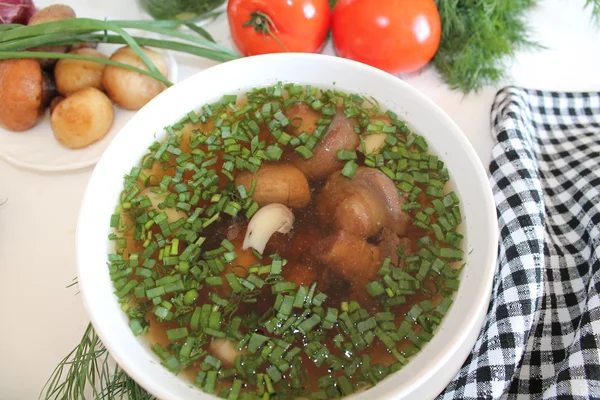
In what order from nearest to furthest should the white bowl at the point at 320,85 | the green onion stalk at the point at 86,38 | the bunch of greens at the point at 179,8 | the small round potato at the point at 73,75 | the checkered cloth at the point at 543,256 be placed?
the white bowl at the point at 320,85
the checkered cloth at the point at 543,256
the green onion stalk at the point at 86,38
the small round potato at the point at 73,75
the bunch of greens at the point at 179,8

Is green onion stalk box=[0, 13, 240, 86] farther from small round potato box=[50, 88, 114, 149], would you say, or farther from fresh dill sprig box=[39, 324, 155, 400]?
fresh dill sprig box=[39, 324, 155, 400]

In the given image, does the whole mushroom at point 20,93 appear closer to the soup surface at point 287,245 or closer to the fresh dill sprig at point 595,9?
the soup surface at point 287,245

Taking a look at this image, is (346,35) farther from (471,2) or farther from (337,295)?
(337,295)

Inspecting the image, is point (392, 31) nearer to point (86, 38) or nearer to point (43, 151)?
A: point (86, 38)

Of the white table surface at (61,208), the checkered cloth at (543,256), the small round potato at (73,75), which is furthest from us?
the small round potato at (73,75)

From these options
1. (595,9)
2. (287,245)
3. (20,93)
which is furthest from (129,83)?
(595,9)

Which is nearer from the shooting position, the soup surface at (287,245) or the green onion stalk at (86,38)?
the soup surface at (287,245)

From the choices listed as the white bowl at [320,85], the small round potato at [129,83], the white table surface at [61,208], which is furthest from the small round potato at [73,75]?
the white bowl at [320,85]

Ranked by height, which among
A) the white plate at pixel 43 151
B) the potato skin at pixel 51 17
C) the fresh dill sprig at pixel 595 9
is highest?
the fresh dill sprig at pixel 595 9
